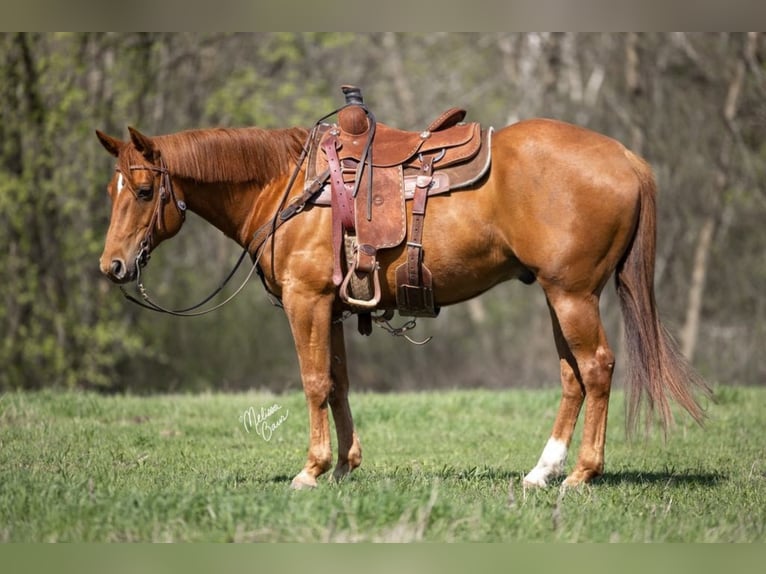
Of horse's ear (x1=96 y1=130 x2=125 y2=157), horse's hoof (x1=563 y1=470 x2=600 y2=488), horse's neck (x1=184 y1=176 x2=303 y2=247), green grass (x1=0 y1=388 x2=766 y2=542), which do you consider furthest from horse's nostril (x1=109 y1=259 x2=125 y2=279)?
horse's hoof (x1=563 y1=470 x2=600 y2=488)

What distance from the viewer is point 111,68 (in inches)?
646

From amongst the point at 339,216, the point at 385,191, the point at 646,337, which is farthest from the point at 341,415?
the point at 646,337

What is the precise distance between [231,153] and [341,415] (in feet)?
6.09

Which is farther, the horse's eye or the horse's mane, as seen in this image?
the horse's mane

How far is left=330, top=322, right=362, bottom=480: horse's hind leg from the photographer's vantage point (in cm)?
638

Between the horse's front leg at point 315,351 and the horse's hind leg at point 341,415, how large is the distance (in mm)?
215

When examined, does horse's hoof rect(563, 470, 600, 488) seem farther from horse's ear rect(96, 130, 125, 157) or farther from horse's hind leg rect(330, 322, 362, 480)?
horse's ear rect(96, 130, 125, 157)

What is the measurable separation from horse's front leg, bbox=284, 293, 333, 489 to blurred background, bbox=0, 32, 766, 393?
1044 centimetres

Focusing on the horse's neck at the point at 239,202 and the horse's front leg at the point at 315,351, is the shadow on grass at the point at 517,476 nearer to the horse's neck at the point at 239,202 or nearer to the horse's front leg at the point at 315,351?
the horse's front leg at the point at 315,351

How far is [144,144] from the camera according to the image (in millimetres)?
5988

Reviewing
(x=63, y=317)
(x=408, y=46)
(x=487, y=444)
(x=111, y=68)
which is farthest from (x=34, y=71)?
(x=487, y=444)

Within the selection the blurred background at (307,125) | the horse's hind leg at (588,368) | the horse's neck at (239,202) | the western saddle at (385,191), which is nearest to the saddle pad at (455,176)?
the western saddle at (385,191)

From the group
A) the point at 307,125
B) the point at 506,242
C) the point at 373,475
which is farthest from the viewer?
the point at 307,125

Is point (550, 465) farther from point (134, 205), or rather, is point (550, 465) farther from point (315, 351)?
point (134, 205)
